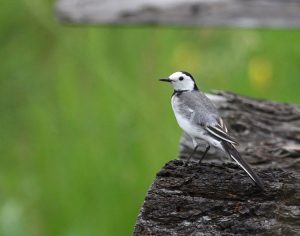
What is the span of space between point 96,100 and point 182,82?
4061 millimetres

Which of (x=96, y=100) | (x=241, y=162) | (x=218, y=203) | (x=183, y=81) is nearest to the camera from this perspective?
(x=218, y=203)

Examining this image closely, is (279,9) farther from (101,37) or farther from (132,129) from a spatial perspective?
(101,37)

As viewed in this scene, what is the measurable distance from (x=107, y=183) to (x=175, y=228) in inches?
176

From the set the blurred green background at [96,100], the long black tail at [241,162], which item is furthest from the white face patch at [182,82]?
the blurred green background at [96,100]

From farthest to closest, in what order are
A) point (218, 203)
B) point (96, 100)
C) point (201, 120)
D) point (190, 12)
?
1. point (96, 100)
2. point (190, 12)
3. point (201, 120)
4. point (218, 203)

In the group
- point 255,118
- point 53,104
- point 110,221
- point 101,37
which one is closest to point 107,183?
point 110,221

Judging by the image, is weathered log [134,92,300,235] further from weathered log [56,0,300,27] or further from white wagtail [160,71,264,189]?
weathered log [56,0,300,27]

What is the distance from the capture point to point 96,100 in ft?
27.2

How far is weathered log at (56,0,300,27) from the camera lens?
20.3 ft

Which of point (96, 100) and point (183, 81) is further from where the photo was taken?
point (96, 100)

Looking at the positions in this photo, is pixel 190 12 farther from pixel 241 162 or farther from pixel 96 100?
pixel 241 162

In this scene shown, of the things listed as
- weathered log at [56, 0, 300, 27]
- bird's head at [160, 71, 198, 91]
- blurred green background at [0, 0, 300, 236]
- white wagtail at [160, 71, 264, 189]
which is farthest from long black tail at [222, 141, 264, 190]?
blurred green background at [0, 0, 300, 236]

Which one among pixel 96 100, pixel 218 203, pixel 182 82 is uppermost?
pixel 182 82

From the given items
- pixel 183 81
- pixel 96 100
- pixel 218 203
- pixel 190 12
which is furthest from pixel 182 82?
pixel 96 100
